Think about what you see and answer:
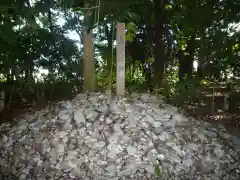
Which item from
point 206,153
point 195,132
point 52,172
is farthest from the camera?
point 195,132

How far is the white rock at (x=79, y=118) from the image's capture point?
3.02 metres

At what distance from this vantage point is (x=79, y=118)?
120 inches

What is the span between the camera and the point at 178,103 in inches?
132

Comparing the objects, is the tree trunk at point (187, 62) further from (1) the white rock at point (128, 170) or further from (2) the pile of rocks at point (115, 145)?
(1) the white rock at point (128, 170)

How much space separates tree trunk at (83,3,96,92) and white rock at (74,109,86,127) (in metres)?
0.51

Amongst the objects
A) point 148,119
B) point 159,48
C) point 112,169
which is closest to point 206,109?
point 148,119

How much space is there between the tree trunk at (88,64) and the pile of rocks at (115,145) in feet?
1.04

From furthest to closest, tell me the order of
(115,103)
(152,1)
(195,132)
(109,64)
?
(152,1), (109,64), (115,103), (195,132)

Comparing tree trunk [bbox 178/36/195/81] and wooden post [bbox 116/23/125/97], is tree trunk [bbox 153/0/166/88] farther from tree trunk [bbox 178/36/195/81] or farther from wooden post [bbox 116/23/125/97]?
wooden post [bbox 116/23/125/97]

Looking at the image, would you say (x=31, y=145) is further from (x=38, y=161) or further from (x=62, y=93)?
(x=62, y=93)

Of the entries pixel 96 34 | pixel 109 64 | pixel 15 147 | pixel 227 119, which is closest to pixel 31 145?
pixel 15 147

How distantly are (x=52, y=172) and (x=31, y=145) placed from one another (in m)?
0.43

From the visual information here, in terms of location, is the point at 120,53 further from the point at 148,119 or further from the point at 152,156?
the point at 152,156

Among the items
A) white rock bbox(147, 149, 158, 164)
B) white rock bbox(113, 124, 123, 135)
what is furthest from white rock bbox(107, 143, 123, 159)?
white rock bbox(147, 149, 158, 164)
